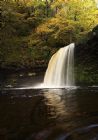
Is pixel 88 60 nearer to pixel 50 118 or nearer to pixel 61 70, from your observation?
pixel 61 70

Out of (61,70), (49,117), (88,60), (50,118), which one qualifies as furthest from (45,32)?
(50,118)

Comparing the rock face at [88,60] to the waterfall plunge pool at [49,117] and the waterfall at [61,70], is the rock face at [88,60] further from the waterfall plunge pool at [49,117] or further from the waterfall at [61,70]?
the waterfall plunge pool at [49,117]

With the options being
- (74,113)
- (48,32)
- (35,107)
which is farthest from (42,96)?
(48,32)

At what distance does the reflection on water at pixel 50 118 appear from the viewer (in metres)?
8.25

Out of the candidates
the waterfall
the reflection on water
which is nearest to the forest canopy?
the waterfall

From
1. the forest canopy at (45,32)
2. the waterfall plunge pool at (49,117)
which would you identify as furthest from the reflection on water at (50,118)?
the forest canopy at (45,32)

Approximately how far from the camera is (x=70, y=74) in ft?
70.5

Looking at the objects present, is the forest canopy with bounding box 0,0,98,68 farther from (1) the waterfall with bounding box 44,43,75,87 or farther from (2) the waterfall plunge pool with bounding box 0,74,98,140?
(2) the waterfall plunge pool with bounding box 0,74,98,140

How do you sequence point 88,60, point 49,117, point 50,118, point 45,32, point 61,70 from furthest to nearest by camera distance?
point 45,32 < point 61,70 < point 88,60 < point 49,117 < point 50,118

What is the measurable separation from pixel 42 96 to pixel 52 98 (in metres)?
1.02

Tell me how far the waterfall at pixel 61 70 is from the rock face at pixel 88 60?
522 mm

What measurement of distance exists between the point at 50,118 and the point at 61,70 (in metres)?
11.8

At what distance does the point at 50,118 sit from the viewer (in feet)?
34.4

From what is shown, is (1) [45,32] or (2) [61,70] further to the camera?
(1) [45,32]
